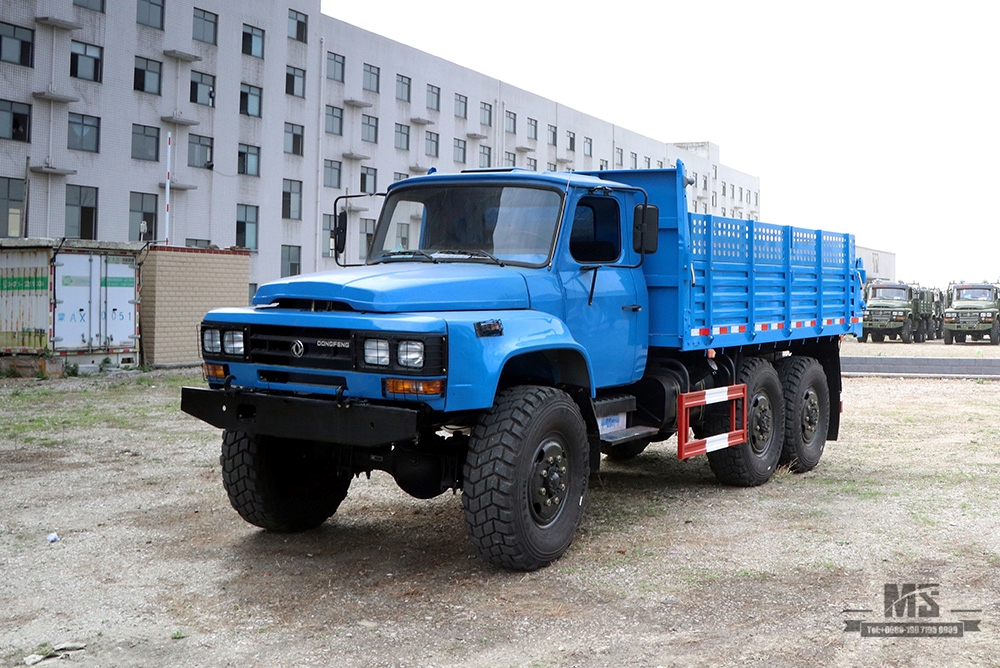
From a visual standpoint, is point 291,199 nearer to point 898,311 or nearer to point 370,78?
point 370,78

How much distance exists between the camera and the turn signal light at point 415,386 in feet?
18.7

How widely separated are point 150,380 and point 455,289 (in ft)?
51.8

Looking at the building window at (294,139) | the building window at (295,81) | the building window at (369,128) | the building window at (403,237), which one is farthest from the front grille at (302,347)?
the building window at (369,128)

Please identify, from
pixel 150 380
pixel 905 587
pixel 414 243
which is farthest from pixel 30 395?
pixel 905 587

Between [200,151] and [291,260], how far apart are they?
7.43 meters

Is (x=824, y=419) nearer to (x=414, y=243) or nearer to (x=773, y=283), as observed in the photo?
(x=773, y=283)

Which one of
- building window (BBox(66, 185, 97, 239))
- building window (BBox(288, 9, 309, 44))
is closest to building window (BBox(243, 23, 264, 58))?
building window (BBox(288, 9, 309, 44))

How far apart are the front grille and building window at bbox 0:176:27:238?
105 feet

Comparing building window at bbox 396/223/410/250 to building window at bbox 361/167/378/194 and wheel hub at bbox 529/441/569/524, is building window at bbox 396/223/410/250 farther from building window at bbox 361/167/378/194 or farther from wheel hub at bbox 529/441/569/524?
building window at bbox 361/167/378/194

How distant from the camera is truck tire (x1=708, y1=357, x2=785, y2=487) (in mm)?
9055

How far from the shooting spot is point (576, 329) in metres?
7.07

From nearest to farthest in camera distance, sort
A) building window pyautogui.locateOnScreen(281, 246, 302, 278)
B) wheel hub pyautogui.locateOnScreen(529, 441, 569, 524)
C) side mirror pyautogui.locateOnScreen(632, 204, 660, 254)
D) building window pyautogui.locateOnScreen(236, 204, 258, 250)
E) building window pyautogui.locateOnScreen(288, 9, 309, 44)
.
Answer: wheel hub pyautogui.locateOnScreen(529, 441, 569, 524) → side mirror pyautogui.locateOnScreen(632, 204, 660, 254) → building window pyautogui.locateOnScreen(236, 204, 258, 250) → building window pyautogui.locateOnScreen(288, 9, 309, 44) → building window pyautogui.locateOnScreen(281, 246, 302, 278)

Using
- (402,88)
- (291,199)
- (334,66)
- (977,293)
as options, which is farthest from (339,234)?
(402,88)

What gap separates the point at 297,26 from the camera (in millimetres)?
45750
